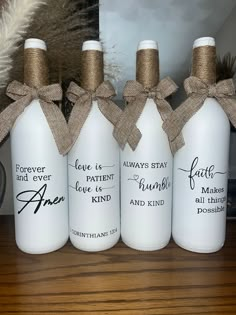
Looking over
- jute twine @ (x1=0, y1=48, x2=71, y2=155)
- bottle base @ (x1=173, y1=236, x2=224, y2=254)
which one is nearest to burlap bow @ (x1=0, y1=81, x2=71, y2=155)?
jute twine @ (x1=0, y1=48, x2=71, y2=155)

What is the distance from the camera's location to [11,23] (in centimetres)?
42

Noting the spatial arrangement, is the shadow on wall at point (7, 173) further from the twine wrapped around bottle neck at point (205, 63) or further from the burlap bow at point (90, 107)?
the twine wrapped around bottle neck at point (205, 63)

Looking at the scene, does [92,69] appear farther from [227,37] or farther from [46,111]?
[227,37]

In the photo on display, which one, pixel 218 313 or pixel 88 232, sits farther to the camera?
pixel 88 232

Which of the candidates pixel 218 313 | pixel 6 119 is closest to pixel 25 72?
pixel 6 119

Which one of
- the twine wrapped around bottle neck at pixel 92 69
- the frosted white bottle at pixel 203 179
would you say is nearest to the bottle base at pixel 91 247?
the frosted white bottle at pixel 203 179

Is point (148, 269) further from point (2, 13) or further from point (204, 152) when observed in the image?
point (2, 13)

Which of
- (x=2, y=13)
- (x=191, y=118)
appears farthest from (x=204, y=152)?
(x=2, y=13)

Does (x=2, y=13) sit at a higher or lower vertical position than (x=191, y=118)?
higher

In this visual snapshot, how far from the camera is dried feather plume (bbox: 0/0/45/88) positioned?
417 mm

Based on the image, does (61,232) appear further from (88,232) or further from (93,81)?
(93,81)

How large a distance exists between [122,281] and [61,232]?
0.12 m

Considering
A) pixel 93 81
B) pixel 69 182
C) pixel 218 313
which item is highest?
pixel 93 81

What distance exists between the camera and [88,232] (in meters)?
0.46
